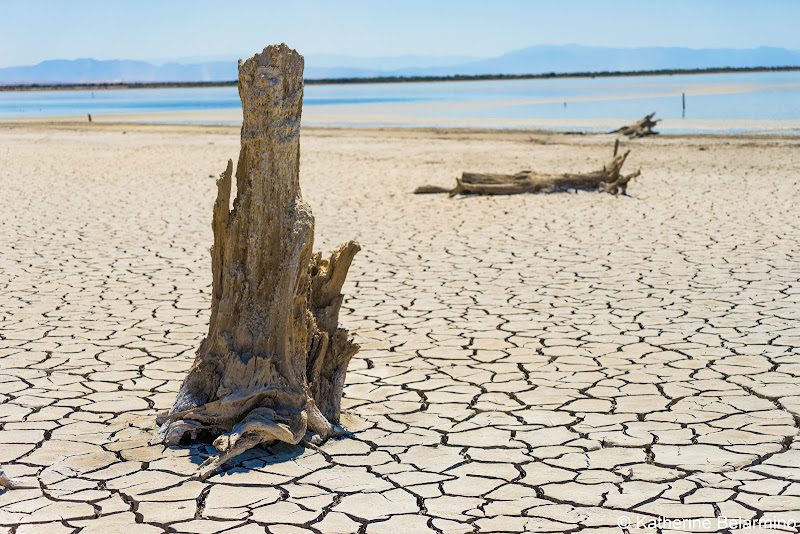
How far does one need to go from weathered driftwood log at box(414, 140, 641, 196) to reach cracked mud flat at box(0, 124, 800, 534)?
61cm

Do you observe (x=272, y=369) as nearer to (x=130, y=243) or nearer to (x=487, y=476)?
(x=487, y=476)

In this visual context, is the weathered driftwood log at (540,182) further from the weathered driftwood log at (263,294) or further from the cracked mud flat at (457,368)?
the weathered driftwood log at (263,294)

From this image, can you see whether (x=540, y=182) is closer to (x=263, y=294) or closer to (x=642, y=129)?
(x=263, y=294)

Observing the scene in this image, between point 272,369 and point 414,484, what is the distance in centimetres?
92

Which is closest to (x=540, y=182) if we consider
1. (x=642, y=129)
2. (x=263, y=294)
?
(x=263, y=294)

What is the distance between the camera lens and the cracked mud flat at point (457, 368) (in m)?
3.41

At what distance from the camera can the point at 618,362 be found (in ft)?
17.2

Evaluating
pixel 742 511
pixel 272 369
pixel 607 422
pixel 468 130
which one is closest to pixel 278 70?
pixel 272 369

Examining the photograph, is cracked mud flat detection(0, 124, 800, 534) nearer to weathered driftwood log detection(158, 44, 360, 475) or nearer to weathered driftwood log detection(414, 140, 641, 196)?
weathered driftwood log detection(158, 44, 360, 475)

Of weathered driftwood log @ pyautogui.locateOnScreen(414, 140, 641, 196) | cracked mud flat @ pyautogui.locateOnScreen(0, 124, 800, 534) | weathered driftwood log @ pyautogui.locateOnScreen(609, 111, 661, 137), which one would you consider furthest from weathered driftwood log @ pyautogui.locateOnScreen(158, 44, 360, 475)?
weathered driftwood log @ pyautogui.locateOnScreen(609, 111, 661, 137)

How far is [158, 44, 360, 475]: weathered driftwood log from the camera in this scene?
13.0 ft

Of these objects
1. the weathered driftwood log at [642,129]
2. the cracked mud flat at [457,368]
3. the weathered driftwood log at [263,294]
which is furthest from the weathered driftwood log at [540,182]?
the weathered driftwood log at [642,129]

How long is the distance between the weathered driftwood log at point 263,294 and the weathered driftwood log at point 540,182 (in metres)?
8.47

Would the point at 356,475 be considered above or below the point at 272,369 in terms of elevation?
below
